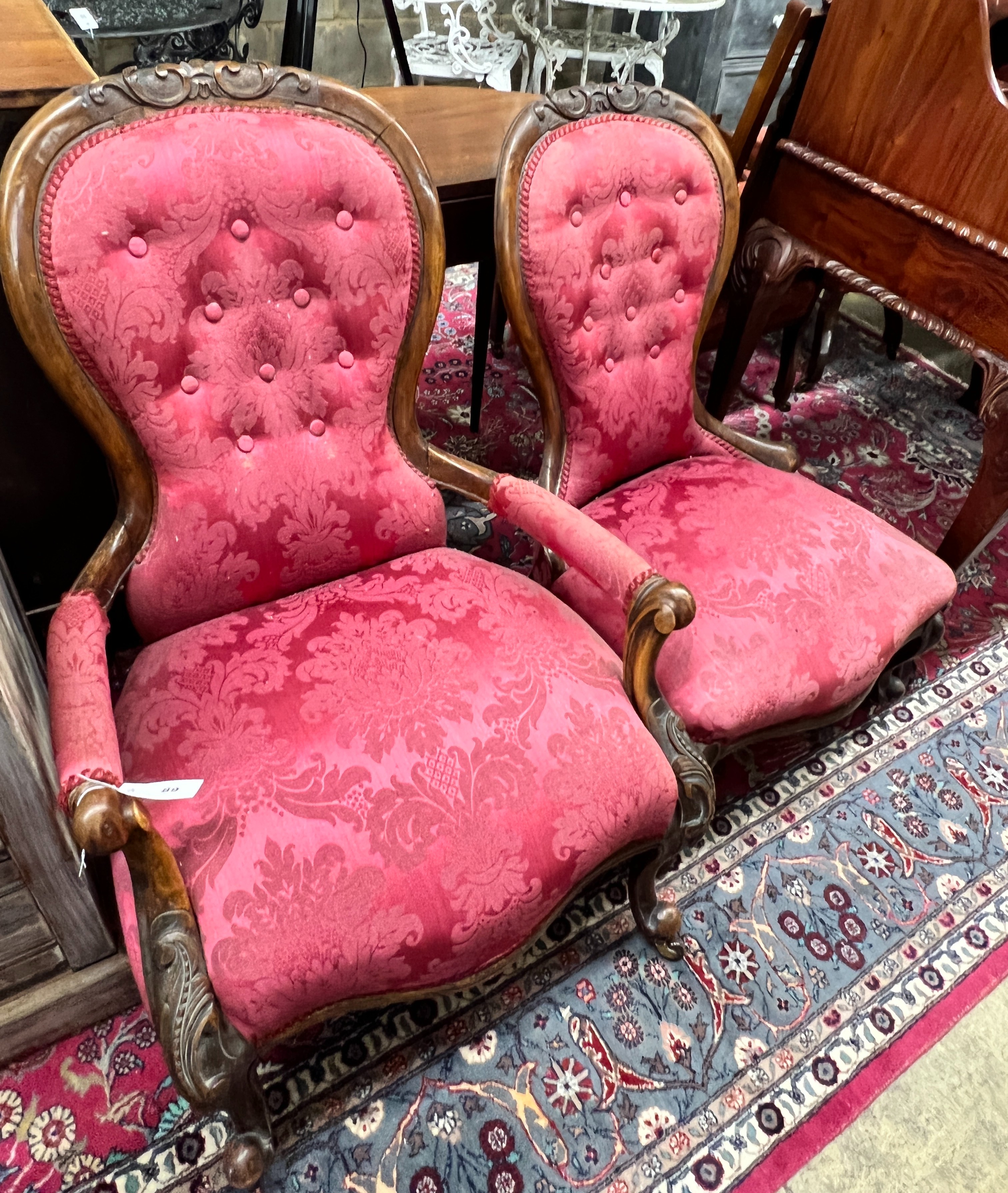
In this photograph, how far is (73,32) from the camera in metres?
1.96

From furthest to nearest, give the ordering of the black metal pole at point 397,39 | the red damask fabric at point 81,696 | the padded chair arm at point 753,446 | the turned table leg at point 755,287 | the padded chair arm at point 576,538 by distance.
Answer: the black metal pole at point 397,39, the turned table leg at point 755,287, the padded chair arm at point 753,446, the padded chair arm at point 576,538, the red damask fabric at point 81,696

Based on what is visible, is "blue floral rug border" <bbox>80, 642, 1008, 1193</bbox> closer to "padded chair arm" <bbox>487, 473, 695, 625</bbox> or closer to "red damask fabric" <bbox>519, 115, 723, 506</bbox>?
"padded chair arm" <bbox>487, 473, 695, 625</bbox>

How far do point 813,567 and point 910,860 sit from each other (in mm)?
553

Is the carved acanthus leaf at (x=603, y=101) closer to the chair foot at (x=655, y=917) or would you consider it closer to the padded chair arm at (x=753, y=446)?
the padded chair arm at (x=753, y=446)

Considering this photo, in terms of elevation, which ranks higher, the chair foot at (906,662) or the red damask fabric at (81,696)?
the red damask fabric at (81,696)

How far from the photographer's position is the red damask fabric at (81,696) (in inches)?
26.9

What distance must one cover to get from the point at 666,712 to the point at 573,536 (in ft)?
0.82

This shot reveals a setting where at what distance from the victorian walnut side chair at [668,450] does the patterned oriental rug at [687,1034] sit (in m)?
0.29

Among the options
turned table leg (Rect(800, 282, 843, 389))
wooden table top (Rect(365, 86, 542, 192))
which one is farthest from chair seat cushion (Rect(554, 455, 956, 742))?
turned table leg (Rect(800, 282, 843, 389))

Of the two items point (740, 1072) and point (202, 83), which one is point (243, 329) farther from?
point (740, 1072)

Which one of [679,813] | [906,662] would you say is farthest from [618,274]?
[906,662]

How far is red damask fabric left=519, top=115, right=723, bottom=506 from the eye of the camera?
3.51ft

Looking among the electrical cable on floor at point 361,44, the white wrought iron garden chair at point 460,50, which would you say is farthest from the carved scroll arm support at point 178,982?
the electrical cable on floor at point 361,44

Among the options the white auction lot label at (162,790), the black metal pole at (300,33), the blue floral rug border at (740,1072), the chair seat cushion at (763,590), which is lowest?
the blue floral rug border at (740,1072)
